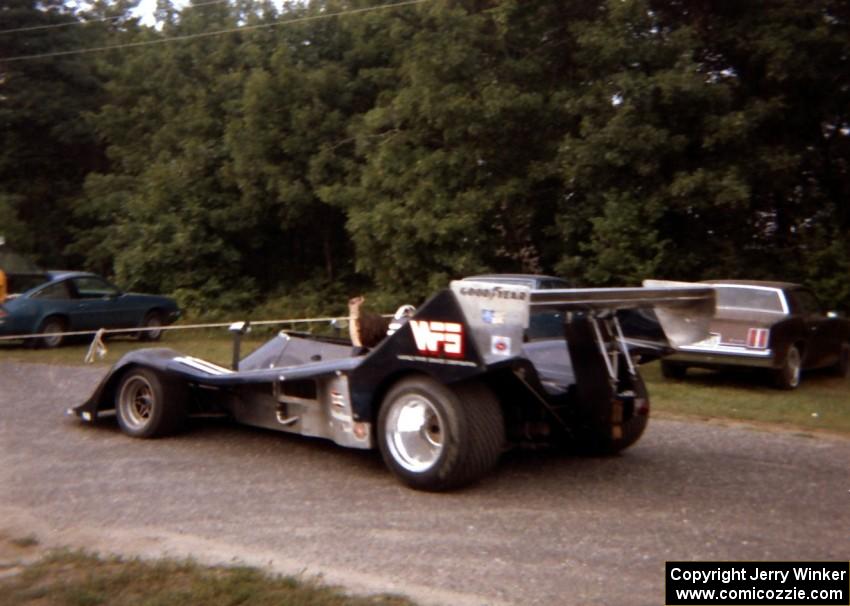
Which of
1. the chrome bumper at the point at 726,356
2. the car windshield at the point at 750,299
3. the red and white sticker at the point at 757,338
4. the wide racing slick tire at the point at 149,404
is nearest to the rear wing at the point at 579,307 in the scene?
the wide racing slick tire at the point at 149,404

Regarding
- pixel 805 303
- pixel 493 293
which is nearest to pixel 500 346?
pixel 493 293

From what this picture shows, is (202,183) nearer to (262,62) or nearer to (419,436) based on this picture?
(262,62)

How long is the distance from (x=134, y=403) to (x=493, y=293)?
4.38 meters

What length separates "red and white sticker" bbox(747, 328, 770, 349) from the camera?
49.4ft

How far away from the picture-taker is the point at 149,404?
10.2 metres

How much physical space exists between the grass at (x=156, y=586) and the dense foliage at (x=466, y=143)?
15.9 metres

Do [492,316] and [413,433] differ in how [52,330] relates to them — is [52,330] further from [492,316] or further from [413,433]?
[492,316]

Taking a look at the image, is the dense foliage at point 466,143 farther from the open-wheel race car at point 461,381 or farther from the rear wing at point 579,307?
the open-wheel race car at point 461,381

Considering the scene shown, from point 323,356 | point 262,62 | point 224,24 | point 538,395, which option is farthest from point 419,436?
point 224,24

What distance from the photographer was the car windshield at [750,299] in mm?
15703

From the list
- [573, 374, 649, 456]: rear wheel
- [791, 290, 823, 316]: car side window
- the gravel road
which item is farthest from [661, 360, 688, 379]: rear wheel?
[573, 374, 649, 456]: rear wheel

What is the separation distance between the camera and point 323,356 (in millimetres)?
9875

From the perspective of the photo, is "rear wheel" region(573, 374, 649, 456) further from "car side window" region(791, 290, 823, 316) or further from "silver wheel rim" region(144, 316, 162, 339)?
"silver wheel rim" region(144, 316, 162, 339)

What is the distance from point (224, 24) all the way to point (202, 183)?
194 inches
